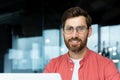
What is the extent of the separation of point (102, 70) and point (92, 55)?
11 cm

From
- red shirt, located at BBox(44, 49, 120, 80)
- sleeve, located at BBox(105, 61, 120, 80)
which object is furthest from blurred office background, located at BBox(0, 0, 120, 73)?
sleeve, located at BBox(105, 61, 120, 80)

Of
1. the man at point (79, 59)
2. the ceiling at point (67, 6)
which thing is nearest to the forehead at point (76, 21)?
the man at point (79, 59)

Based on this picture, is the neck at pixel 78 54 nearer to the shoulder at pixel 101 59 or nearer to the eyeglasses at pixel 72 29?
the shoulder at pixel 101 59

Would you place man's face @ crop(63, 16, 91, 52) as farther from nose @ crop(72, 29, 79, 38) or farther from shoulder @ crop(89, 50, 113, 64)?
shoulder @ crop(89, 50, 113, 64)

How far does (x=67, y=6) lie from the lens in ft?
19.8

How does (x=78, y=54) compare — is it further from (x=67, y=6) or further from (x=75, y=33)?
(x=67, y=6)

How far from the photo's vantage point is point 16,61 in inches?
243

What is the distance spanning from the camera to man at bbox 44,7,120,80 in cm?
155

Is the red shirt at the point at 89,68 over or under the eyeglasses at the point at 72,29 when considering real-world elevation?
under

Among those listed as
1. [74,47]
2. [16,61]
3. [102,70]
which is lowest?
[16,61]

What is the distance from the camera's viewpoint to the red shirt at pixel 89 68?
161 centimetres

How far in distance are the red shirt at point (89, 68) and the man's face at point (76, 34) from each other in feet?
0.38

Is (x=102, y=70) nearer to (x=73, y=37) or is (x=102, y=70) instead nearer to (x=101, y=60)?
(x=101, y=60)

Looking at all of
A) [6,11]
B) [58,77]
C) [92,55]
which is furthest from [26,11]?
[58,77]
